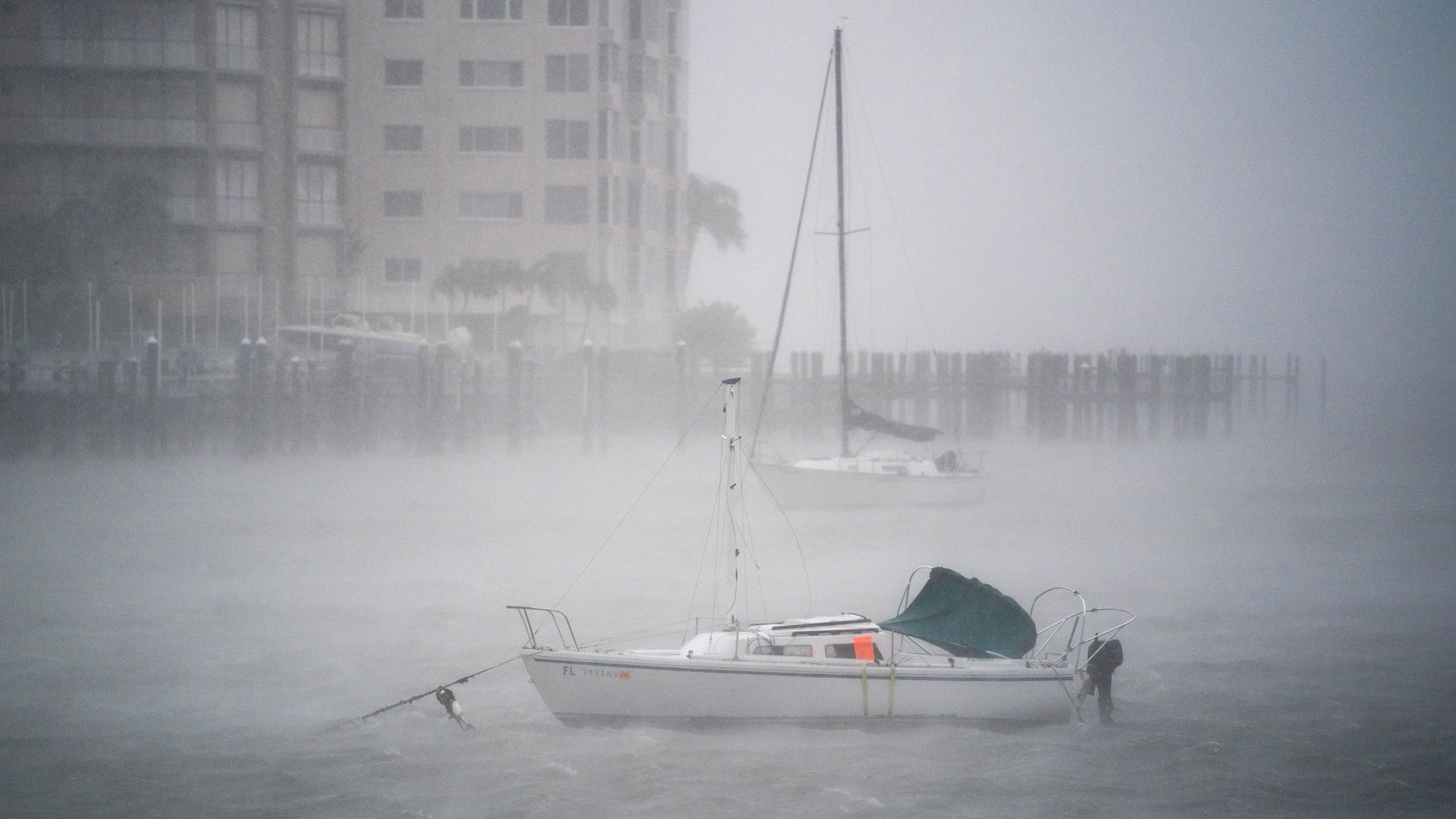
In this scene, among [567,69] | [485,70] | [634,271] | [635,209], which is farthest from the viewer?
[634,271]

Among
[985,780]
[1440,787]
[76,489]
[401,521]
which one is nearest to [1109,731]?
[985,780]

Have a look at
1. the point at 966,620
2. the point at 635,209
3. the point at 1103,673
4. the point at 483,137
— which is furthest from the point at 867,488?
the point at 635,209

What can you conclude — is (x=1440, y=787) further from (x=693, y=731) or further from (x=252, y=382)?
(x=252, y=382)

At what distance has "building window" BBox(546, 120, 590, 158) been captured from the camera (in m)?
54.8

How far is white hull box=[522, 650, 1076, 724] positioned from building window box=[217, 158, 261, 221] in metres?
42.6

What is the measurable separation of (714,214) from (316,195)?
23.2 metres

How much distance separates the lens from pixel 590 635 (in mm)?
20594

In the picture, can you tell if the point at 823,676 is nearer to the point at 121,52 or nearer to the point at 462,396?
the point at 462,396

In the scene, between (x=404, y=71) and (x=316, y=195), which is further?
(x=316, y=195)

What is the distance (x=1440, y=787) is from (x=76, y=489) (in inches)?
1256

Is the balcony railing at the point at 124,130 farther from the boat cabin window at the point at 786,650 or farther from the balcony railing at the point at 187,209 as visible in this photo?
the boat cabin window at the point at 786,650

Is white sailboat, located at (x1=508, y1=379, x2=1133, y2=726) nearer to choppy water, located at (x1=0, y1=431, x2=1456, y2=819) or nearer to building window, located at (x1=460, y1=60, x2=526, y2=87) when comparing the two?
choppy water, located at (x1=0, y1=431, x2=1456, y2=819)

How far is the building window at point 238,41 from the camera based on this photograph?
5275cm

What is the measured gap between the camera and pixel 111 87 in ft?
173
